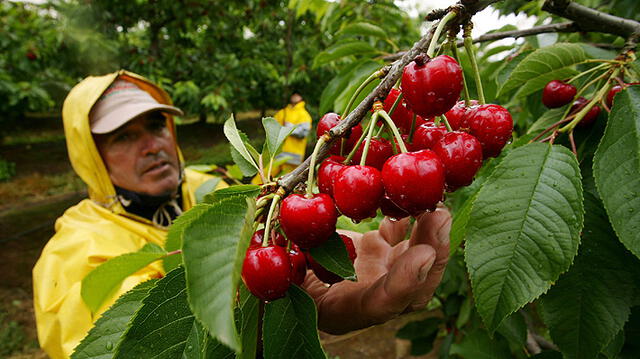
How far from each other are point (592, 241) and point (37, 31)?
27.2 ft

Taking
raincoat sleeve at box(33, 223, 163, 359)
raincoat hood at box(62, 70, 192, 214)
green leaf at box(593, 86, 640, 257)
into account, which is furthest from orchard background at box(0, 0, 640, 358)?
raincoat hood at box(62, 70, 192, 214)

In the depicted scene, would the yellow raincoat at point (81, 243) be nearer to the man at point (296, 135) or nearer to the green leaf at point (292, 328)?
the green leaf at point (292, 328)

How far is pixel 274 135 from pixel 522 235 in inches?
23.9

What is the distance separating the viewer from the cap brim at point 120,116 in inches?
94.7

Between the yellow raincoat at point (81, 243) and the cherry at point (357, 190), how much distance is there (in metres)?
1.44

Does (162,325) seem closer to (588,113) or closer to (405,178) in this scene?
(405,178)

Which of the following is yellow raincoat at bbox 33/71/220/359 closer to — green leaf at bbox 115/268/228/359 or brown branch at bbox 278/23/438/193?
green leaf at bbox 115/268/228/359

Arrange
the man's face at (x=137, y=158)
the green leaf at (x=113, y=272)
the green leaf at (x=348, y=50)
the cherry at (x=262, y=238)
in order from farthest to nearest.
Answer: the man's face at (x=137, y=158) → the green leaf at (x=348, y=50) → the green leaf at (x=113, y=272) → the cherry at (x=262, y=238)

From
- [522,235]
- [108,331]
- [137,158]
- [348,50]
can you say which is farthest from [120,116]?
[522,235]

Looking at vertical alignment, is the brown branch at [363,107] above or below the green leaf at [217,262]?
above

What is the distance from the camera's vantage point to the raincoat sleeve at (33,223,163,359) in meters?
1.89

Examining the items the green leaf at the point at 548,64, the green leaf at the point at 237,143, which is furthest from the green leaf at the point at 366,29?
the green leaf at the point at 237,143

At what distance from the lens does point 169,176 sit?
2.67m

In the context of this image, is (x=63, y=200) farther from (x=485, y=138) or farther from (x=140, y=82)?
(x=485, y=138)
